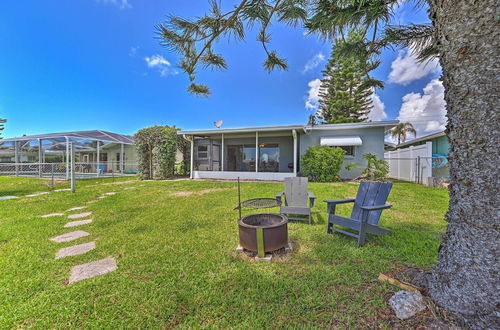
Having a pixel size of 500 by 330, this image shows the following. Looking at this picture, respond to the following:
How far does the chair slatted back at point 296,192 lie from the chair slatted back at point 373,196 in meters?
1.01

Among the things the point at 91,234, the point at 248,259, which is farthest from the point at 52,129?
the point at 248,259

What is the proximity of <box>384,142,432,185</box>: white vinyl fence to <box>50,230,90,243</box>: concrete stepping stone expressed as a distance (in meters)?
11.2

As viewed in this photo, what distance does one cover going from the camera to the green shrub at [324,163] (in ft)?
31.4

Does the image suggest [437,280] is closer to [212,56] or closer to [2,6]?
[212,56]

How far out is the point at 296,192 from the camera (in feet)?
14.1

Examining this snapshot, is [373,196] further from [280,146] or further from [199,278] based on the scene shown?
[280,146]

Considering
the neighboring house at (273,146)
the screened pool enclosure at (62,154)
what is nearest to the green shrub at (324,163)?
the neighboring house at (273,146)

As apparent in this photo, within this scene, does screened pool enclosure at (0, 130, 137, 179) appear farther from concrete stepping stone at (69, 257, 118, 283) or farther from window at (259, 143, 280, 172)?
concrete stepping stone at (69, 257, 118, 283)

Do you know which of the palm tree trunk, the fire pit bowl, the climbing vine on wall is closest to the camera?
the palm tree trunk

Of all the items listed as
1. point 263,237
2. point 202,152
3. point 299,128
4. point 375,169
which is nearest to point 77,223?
point 263,237

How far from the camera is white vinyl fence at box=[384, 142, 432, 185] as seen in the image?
841cm

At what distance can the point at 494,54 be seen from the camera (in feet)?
4.26

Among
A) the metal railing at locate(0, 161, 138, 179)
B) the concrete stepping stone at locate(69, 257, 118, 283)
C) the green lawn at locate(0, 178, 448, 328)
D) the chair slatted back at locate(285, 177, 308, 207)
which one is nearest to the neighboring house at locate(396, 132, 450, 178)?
the green lawn at locate(0, 178, 448, 328)

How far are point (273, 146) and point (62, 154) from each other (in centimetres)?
1800
